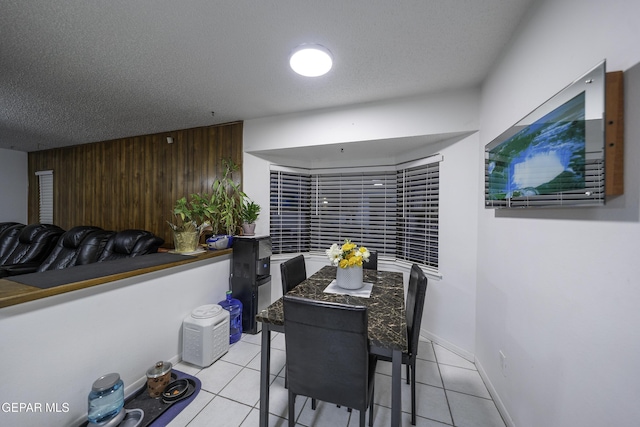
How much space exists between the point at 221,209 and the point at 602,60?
320 cm

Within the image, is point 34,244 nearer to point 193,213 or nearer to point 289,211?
point 193,213

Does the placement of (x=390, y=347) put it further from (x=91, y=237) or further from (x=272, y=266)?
(x=91, y=237)

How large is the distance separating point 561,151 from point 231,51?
87.2 inches

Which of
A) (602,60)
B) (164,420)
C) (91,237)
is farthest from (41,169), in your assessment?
(602,60)

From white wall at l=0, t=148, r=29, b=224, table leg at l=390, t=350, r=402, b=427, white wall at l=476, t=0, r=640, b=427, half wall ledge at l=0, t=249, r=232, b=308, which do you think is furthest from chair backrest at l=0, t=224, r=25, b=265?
white wall at l=476, t=0, r=640, b=427

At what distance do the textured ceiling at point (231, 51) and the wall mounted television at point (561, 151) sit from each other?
2.65ft

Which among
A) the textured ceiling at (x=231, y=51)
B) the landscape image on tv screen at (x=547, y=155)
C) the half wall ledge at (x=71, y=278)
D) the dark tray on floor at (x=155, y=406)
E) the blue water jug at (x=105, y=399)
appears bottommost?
the dark tray on floor at (x=155, y=406)

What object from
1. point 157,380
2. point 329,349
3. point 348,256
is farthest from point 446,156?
point 157,380

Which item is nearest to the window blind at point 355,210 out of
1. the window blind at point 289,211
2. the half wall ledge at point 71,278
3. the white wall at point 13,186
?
the window blind at point 289,211

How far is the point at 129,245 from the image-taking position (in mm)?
2844

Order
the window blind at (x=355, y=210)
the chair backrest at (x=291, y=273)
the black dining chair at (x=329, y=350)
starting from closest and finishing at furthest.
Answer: the black dining chair at (x=329, y=350), the chair backrest at (x=291, y=273), the window blind at (x=355, y=210)

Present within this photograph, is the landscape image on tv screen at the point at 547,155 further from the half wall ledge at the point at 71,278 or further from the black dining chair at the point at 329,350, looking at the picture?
the half wall ledge at the point at 71,278

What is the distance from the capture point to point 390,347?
115 centimetres

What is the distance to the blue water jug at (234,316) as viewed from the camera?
2502 millimetres
